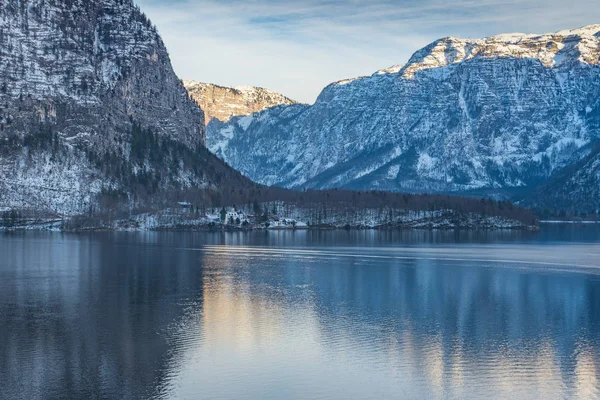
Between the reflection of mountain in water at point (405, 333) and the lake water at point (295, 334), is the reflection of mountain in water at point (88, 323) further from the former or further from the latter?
the reflection of mountain in water at point (405, 333)

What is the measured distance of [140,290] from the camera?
409 ft

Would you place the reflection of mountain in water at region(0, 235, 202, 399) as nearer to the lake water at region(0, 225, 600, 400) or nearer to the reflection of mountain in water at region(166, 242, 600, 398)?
the lake water at region(0, 225, 600, 400)

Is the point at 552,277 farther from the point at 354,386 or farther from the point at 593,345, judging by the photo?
the point at 354,386

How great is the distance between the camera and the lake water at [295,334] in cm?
7019

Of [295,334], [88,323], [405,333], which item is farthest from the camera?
[88,323]

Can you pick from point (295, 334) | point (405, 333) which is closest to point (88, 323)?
point (295, 334)

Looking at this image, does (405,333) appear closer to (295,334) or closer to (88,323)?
(295,334)

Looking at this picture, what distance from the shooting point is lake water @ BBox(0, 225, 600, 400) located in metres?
70.2

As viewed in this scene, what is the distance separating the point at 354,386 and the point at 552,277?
90050 millimetres

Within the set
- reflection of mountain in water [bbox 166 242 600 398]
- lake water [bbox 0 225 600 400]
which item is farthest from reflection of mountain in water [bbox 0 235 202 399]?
reflection of mountain in water [bbox 166 242 600 398]

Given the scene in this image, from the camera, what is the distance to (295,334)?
3595 inches

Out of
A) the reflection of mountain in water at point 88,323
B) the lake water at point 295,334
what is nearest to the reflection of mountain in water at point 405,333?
the lake water at point 295,334

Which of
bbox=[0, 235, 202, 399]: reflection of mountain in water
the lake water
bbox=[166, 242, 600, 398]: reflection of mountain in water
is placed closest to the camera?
the lake water

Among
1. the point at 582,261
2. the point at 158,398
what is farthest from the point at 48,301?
the point at 582,261
